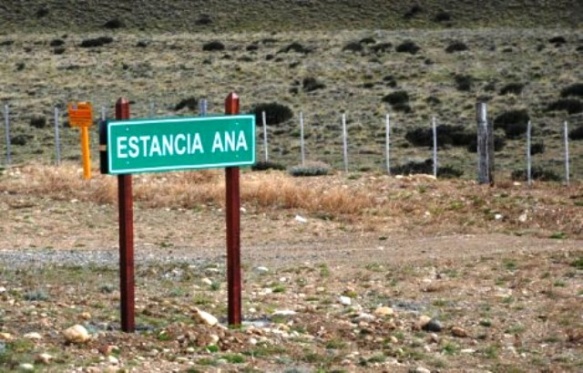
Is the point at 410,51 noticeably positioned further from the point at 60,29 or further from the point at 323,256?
the point at 323,256

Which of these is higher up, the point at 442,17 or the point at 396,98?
the point at 442,17

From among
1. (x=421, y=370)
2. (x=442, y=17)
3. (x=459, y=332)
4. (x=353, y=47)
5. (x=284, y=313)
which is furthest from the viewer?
(x=442, y=17)

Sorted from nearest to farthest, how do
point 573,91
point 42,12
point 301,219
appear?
point 301,219
point 573,91
point 42,12

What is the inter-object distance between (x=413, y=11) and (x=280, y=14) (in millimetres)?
7791

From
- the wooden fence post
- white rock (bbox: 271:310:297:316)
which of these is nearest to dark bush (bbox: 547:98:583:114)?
the wooden fence post

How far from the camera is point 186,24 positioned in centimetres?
7500

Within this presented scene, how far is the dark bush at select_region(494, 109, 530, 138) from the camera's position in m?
34.5

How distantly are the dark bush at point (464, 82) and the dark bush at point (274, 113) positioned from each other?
311 inches

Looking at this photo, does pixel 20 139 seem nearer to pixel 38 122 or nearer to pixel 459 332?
pixel 38 122

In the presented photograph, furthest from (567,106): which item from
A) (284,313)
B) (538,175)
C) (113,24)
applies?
(113,24)

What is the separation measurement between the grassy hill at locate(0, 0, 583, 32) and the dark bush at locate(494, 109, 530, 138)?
3299cm

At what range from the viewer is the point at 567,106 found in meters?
38.8

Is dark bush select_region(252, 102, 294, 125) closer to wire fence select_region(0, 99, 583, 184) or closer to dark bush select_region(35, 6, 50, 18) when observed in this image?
wire fence select_region(0, 99, 583, 184)

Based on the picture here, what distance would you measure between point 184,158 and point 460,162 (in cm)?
2083
